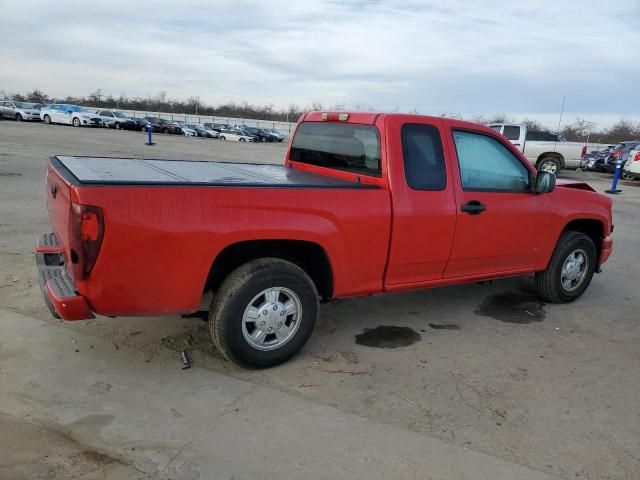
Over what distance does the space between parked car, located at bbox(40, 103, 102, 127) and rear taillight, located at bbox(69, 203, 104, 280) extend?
126 ft

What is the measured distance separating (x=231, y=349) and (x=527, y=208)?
2945mm

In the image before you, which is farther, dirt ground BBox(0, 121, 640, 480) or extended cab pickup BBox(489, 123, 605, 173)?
extended cab pickup BBox(489, 123, 605, 173)

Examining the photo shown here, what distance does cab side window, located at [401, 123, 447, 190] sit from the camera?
4004mm

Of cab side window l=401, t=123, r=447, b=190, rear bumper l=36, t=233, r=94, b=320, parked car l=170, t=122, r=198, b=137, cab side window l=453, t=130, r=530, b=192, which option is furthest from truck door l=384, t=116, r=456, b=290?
parked car l=170, t=122, r=198, b=137

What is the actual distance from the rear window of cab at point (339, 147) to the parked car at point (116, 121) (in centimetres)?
3838

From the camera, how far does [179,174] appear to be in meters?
3.67

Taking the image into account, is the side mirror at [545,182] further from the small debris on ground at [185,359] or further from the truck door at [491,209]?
the small debris on ground at [185,359]

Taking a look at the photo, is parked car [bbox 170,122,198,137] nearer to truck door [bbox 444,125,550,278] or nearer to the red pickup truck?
the red pickup truck

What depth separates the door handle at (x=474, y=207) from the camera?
Result: 4250 mm

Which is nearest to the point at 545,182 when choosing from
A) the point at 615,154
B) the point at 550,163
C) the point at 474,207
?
the point at 474,207

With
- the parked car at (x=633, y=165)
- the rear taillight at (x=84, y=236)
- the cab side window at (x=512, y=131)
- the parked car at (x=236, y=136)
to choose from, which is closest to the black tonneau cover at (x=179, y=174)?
the rear taillight at (x=84, y=236)

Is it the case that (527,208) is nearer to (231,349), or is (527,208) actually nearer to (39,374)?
(231,349)

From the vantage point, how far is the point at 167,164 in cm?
428

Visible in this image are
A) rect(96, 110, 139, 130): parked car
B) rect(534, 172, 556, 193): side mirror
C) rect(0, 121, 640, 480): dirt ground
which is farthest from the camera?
rect(96, 110, 139, 130): parked car
